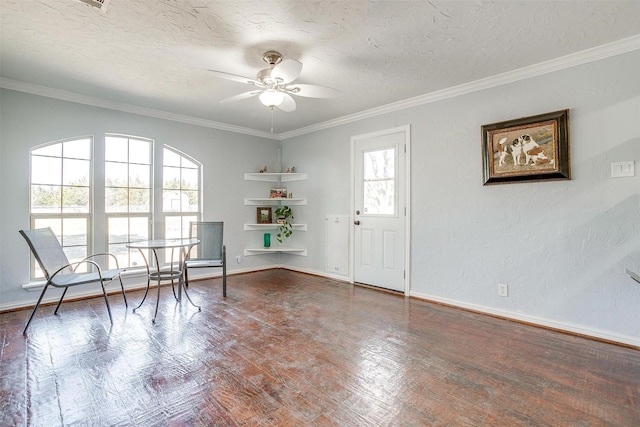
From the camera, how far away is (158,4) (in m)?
2.07

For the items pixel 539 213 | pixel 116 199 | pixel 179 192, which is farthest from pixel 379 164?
pixel 116 199

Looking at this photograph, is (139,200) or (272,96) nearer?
(272,96)

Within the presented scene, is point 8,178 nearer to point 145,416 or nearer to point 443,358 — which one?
point 145,416

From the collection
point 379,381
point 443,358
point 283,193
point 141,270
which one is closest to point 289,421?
point 379,381

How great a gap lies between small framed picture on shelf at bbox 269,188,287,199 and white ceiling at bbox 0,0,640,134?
84.5 inches

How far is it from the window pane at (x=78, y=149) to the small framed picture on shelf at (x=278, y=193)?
261 cm

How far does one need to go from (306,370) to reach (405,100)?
3263 millimetres

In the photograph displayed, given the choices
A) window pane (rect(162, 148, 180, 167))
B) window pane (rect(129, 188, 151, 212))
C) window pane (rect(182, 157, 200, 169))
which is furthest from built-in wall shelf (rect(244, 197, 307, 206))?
window pane (rect(129, 188, 151, 212))

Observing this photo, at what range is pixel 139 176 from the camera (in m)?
4.26

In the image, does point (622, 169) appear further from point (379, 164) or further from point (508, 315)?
point (379, 164)

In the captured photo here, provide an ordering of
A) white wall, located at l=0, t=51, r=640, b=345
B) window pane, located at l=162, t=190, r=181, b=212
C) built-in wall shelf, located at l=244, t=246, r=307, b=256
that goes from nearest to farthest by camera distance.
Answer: white wall, located at l=0, t=51, r=640, b=345, window pane, located at l=162, t=190, r=181, b=212, built-in wall shelf, located at l=244, t=246, r=307, b=256

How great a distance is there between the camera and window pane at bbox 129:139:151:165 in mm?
4195

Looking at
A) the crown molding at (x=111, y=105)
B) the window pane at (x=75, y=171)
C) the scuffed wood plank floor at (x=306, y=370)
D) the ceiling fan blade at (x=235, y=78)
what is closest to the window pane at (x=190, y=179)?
the crown molding at (x=111, y=105)

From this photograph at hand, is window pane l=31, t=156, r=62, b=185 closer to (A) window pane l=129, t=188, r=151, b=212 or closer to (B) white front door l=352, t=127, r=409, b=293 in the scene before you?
(A) window pane l=129, t=188, r=151, b=212
